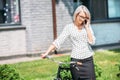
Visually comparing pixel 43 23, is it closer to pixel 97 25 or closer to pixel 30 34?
pixel 30 34

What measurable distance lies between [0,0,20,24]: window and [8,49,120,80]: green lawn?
1895mm

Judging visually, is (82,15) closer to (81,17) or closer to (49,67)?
(81,17)

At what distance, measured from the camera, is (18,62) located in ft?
40.1

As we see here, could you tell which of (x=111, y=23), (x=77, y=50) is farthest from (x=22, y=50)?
(x=77, y=50)

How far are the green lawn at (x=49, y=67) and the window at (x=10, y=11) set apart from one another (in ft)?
6.22

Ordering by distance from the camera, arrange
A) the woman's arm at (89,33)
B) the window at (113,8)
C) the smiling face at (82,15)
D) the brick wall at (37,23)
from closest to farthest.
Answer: the smiling face at (82,15)
the woman's arm at (89,33)
the brick wall at (37,23)
the window at (113,8)

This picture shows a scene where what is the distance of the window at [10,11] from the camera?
13.2 meters

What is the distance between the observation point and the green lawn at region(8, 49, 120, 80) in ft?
31.9

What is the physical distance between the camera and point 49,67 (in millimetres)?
11062

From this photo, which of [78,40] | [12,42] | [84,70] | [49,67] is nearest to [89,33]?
[78,40]

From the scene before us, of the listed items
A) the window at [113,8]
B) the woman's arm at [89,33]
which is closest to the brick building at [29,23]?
the window at [113,8]

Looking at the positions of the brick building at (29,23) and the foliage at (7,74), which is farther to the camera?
the brick building at (29,23)

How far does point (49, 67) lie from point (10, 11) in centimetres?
316

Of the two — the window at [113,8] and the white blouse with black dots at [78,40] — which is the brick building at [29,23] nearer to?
the window at [113,8]
